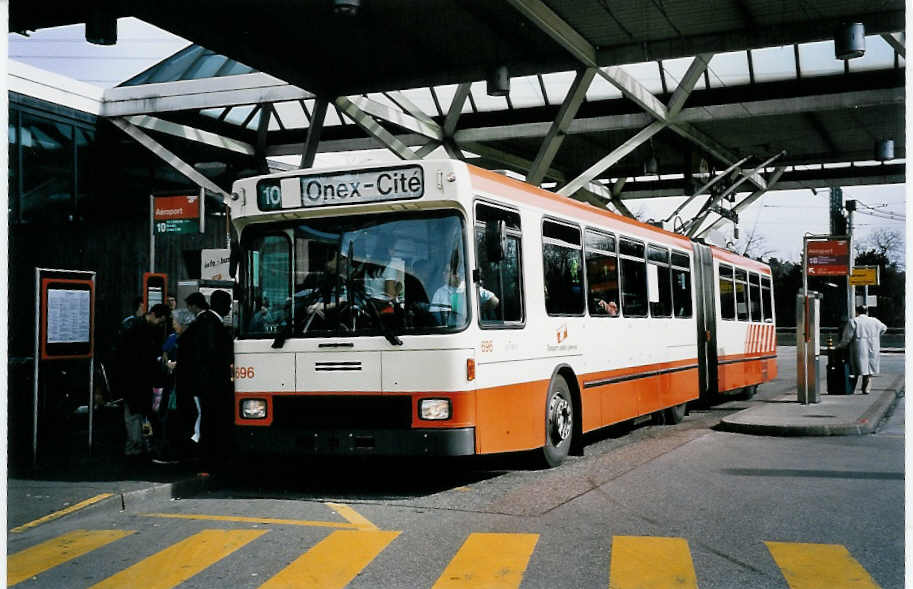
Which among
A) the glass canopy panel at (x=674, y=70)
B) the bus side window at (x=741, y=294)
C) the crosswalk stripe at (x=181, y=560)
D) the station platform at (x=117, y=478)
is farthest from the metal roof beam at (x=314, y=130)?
the crosswalk stripe at (x=181, y=560)

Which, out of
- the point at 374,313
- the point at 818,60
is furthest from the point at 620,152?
the point at 374,313

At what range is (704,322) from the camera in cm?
1697

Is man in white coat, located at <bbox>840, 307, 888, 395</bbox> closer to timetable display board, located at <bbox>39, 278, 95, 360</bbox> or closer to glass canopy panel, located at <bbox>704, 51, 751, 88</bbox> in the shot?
glass canopy panel, located at <bbox>704, 51, 751, 88</bbox>

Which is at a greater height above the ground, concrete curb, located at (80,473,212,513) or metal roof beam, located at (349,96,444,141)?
metal roof beam, located at (349,96,444,141)

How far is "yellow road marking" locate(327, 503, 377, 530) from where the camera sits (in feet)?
25.2

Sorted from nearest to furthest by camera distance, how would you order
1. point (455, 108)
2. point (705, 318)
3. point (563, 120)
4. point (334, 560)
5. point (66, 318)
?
point (334, 560), point (66, 318), point (705, 318), point (563, 120), point (455, 108)

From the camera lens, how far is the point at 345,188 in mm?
9383

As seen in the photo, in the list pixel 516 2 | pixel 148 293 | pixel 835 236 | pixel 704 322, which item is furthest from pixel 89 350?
pixel 835 236

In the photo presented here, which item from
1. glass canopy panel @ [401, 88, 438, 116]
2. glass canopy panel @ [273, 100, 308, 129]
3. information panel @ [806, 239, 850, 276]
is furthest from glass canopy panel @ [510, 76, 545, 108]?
information panel @ [806, 239, 850, 276]

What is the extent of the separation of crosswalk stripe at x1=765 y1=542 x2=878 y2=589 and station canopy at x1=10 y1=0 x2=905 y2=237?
330 inches

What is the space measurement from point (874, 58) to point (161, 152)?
602 inches

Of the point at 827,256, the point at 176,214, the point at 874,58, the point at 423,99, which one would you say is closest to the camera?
the point at 176,214

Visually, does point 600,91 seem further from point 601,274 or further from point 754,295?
point 601,274

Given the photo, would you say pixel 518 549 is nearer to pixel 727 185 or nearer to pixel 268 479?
pixel 268 479
